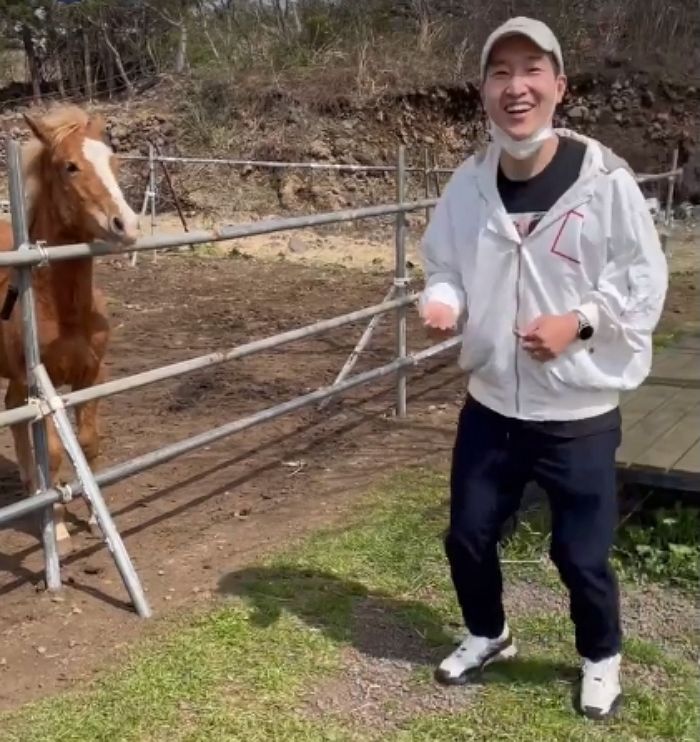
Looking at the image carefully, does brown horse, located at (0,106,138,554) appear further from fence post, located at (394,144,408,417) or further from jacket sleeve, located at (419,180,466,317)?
fence post, located at (394,144,408,417)

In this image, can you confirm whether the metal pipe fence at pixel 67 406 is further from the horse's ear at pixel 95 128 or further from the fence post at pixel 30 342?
the horse's ear at pixel 95 128

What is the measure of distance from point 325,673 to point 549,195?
4.91ft

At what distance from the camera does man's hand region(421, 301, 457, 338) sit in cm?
230

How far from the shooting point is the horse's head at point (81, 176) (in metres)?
3.34

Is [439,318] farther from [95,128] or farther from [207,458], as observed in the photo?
[207,458]

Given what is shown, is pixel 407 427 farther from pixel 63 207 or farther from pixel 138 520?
pixel 63 207

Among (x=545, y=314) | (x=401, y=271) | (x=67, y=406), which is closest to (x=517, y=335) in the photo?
(x=545, y=314)

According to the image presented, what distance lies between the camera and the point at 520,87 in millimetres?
2186

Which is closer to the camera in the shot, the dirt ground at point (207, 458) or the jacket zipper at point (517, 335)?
the jacket zipper at point (517, 335)

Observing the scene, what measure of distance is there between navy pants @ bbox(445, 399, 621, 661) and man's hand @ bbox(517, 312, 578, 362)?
0.81 feet

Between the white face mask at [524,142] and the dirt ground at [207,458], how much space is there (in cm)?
186

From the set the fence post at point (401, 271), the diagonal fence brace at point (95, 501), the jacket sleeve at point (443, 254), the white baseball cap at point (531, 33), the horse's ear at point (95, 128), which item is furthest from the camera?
the fence post at point (401, 271)

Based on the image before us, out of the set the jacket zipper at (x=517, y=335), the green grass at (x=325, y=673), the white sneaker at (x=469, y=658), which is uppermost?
the jacket zipper at (x=517, y=335)

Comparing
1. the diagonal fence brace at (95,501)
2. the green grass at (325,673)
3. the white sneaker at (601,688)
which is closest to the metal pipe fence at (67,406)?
the diagonal fence brace at (95,501)
